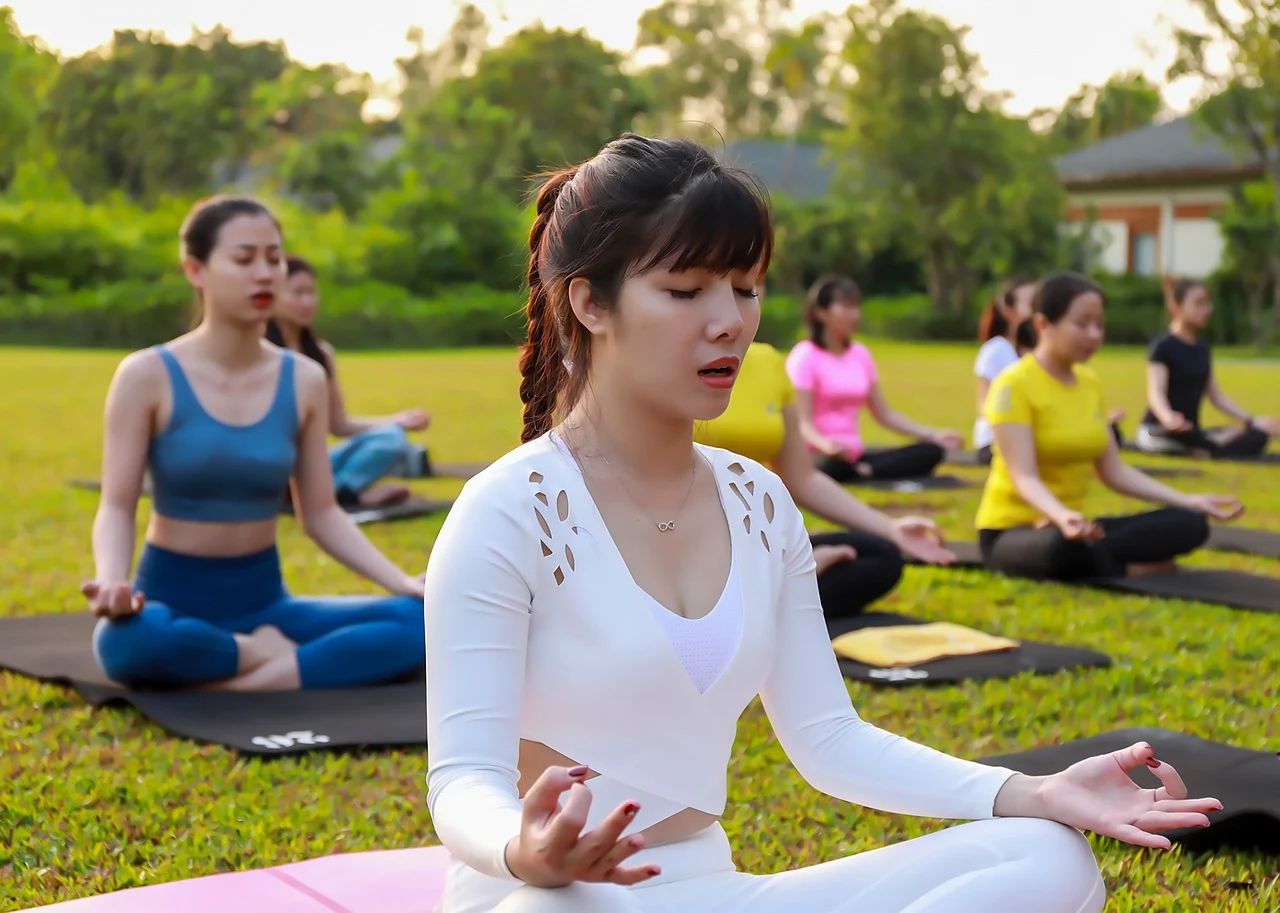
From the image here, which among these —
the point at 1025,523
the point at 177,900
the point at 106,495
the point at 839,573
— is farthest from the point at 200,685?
the point at 1025,523

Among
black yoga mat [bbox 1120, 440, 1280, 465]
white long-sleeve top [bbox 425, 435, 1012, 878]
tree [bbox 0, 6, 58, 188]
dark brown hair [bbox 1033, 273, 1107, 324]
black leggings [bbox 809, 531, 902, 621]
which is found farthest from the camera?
tree [bbox 0, 6, 58, 188]

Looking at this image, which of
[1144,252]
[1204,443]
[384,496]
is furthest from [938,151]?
[384,496]

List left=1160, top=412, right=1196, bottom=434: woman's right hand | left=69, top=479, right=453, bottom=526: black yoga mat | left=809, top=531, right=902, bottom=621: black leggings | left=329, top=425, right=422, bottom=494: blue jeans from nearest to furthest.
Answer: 1. left=809, top=531, right=902, bottom=621: black leggings
2. left=69, top=479, right=453, bottom=526: black yoga mat
3. left=329, top=425, right=422, bottom=494: blue jeans
4. left=1160, top=412, right=1196, bottom=434: woman's right hand

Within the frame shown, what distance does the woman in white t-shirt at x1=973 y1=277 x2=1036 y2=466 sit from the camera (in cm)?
1005

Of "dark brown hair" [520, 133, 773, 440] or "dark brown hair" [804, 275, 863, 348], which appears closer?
"dark brown hair" [520, 133, 773, 440]

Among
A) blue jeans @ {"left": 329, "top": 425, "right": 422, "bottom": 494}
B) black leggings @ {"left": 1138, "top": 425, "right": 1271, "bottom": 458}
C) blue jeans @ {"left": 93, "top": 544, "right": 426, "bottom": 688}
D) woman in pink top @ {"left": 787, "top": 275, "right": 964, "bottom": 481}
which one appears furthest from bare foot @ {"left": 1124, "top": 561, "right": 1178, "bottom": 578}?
black leggings @ {"left": 1138, "top": 425, "right": 1271, "bottom": 458}

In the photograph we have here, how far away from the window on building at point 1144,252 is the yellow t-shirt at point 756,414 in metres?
32.6

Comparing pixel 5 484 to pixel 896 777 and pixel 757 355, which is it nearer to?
pixel 757 355

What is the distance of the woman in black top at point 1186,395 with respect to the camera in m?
10.6

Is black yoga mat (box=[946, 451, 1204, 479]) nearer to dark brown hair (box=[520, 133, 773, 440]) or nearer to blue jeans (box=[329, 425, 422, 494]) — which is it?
blue jeans (box=[329, 425, 422, 494])

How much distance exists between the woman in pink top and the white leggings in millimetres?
6551

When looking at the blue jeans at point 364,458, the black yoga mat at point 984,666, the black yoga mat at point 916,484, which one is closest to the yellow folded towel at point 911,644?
the black yoga mat at point 984,666

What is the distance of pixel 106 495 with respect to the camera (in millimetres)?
4496

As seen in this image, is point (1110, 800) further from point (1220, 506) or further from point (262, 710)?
point (1220, 506)
